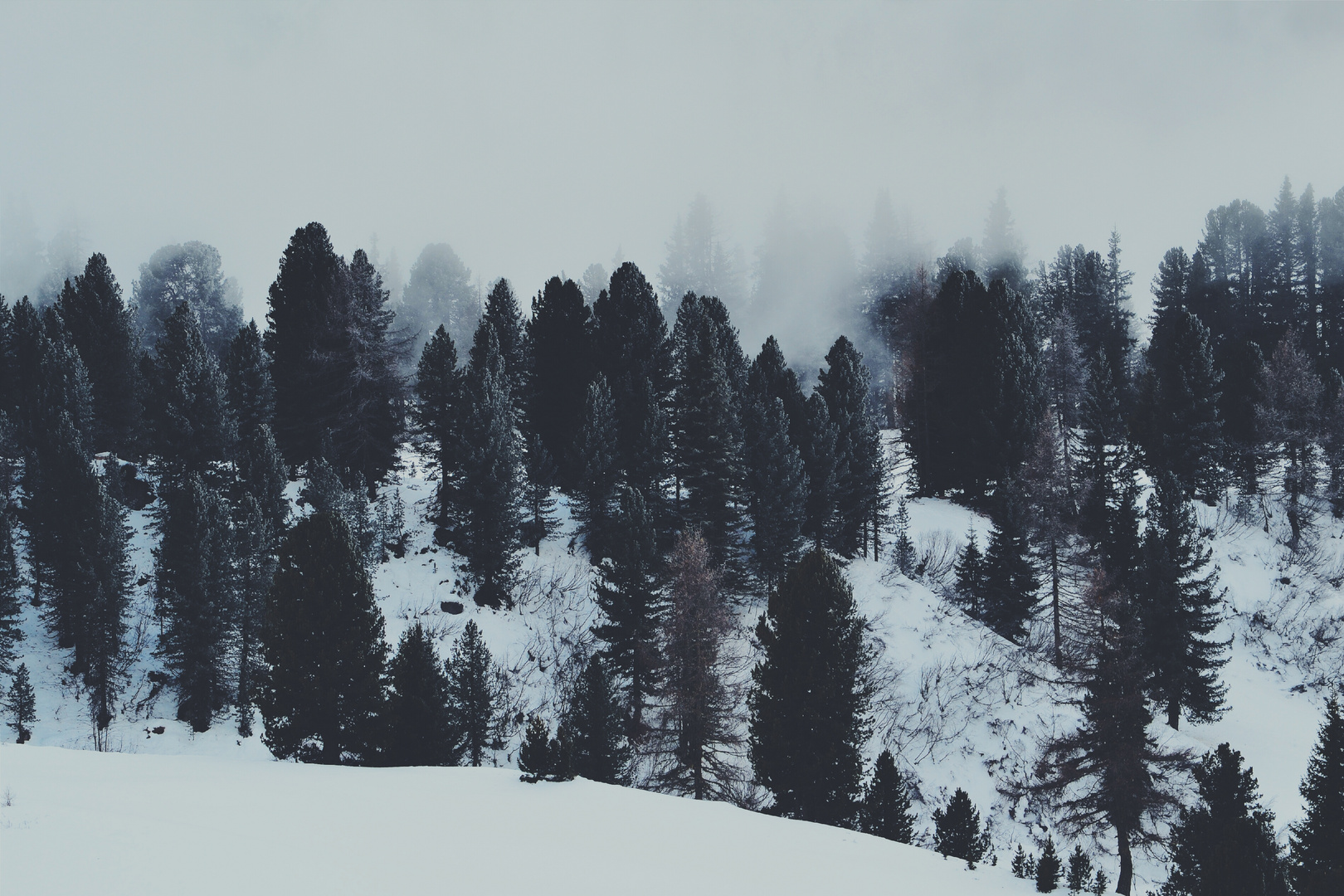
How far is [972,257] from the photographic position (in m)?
77.4

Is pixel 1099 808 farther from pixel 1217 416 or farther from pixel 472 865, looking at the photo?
pixel 1217 416

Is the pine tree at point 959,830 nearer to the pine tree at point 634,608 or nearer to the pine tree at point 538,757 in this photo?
the pine tree at point 538,757

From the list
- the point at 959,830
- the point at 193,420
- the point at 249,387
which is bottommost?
the point at 959,830

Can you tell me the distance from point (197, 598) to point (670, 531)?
22.5m

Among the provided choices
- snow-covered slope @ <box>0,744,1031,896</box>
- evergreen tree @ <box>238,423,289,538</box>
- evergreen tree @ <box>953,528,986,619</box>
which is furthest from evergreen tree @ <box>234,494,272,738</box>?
evergreen tree @ <box>953,528,986,619</box>

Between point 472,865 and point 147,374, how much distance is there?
48.7m

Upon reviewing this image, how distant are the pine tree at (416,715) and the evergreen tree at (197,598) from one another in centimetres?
1283

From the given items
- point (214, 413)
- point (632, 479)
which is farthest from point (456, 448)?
point (214, 413)

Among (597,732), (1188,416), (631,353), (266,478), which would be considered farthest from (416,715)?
(1188,416)

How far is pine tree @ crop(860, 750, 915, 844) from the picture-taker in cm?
2327

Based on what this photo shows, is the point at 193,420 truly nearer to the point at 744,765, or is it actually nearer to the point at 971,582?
the point at 744,765

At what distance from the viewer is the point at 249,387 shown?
44750mm

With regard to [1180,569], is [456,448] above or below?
above

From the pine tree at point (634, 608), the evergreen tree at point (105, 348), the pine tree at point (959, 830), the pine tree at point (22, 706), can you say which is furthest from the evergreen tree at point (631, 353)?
the evergreen tree at point (105, 348)
